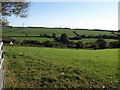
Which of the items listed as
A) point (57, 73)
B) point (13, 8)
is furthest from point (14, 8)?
point (57, 73)

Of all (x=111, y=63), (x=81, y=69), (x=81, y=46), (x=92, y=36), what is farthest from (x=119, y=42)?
(x=81, y=69)

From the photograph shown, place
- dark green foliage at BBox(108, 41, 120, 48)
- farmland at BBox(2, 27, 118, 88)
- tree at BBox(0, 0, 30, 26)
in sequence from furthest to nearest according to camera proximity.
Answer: dark green foliage at BBox(108, 41, 120, 48) → tree at BBox(0, 0, 30, 26) → farmland at BBox(2, 27, 118, 88)

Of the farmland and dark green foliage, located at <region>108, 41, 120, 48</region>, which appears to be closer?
the farmland

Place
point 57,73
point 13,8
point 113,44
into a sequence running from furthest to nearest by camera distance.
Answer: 1. point 113,44
2. point 13,8
3. point 57,73

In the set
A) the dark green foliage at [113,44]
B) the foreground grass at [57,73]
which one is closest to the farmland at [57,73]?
the foreground grass at [57,73]

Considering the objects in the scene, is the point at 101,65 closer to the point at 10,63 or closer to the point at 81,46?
the point at 10,63

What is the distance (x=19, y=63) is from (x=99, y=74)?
5.49m

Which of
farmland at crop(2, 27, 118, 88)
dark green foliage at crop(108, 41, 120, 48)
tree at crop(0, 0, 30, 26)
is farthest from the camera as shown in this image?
dark green foliage at crop(108, 41, 120, 48)

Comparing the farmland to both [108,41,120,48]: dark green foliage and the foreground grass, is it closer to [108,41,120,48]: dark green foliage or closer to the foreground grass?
the foreground grass

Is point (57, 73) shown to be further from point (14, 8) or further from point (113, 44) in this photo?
point (113, 44)

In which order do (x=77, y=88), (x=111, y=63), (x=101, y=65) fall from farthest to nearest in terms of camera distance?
(x=111, y=63), (x=101, y=65), (x=77, y=88)

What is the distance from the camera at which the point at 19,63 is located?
20.5 meters

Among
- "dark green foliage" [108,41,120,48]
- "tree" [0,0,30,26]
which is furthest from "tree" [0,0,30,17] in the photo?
"dark green foliage" [108,41,120,48]

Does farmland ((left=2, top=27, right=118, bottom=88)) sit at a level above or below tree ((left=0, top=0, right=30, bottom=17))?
below
